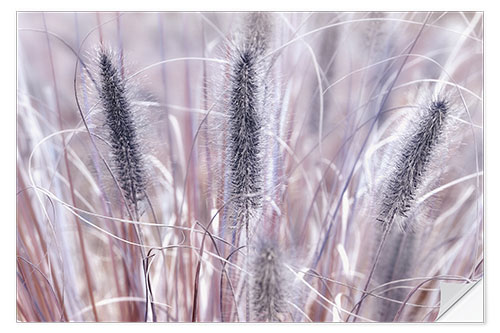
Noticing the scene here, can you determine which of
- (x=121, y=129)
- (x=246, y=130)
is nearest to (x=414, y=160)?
(x=246, y=130)

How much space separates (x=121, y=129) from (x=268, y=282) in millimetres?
461

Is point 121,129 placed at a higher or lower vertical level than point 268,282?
higher

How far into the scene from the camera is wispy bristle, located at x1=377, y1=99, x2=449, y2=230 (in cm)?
112

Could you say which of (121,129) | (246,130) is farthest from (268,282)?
(121,129)

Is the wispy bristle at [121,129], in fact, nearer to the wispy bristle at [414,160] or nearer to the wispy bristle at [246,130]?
the wispy bristle at [246,130]

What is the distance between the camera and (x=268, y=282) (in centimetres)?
115

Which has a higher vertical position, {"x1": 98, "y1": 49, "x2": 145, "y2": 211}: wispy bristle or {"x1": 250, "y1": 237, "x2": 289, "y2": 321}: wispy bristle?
{"x1": 98, "y1": 49, "x2": 145, "y2": 211}: wispy bristle

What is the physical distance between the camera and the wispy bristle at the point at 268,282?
1151 millimetres

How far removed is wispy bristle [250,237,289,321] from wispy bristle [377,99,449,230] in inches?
11.0

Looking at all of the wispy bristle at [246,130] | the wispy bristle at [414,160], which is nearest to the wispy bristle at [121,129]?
the wispy bristle at [246,130]

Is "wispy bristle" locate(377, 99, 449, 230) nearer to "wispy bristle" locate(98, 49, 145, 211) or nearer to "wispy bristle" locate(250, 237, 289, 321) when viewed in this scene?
"wispy bristle" locate(250, 237, 289, 321)

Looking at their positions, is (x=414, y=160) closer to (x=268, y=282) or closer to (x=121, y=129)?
(x=268, y=282)

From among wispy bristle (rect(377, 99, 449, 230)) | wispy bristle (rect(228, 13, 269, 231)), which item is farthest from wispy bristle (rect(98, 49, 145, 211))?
wispy bristle (rect(377, 99, 449, 230))
